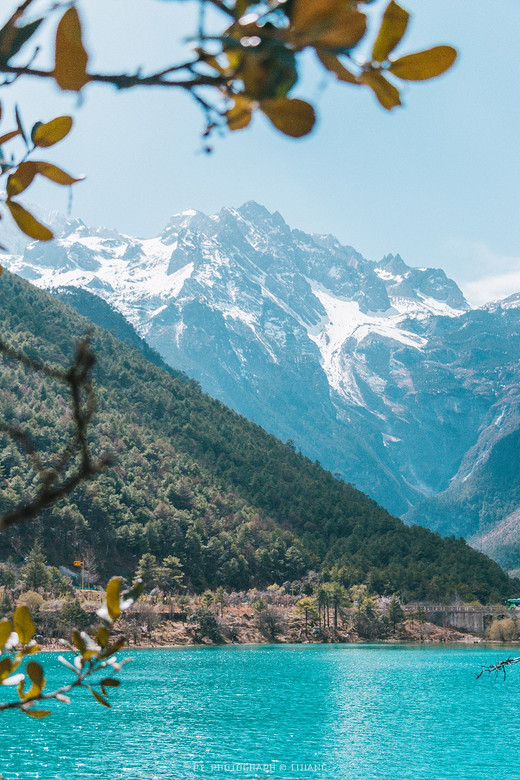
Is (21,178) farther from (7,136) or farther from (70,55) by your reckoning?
(70,55)

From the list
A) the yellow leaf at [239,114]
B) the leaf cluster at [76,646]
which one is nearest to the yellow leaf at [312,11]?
the yellow leaf at [239,114]

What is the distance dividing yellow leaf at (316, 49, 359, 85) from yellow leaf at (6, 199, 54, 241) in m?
0.49

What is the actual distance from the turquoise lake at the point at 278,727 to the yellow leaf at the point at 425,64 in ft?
68.5

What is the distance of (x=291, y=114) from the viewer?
25.7 inches

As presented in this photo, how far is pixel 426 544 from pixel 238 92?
88337 millimetres

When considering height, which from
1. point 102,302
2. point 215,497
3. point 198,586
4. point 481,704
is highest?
point 102,302

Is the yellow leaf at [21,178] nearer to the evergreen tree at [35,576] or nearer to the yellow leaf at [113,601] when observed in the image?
the yellow leaf at [113,601]

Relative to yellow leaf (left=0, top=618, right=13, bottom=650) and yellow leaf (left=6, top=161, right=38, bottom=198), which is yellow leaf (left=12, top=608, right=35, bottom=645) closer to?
yellow leaf (left=0, top=618, right=13, bottom=650)

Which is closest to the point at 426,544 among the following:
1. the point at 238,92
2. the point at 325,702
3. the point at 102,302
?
the point at 325,702

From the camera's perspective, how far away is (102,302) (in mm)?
165000

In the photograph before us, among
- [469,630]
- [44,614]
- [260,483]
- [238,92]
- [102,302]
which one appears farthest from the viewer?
[102,302]

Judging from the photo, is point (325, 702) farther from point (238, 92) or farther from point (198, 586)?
point (198, 586)

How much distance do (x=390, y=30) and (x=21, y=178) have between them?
600 mm

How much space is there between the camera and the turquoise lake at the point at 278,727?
20.1 meters
